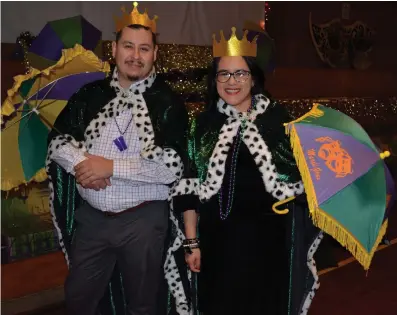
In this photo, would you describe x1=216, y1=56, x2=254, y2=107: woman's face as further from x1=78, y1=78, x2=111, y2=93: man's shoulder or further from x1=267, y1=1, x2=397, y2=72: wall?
x1=267, y1=1, x2=397, y2=72: wall

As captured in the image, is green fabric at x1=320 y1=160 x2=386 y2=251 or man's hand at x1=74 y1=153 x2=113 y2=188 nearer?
green fabric at x1=320 y1=160 x2=386 y2=251

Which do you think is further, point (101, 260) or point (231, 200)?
point (101, 260)

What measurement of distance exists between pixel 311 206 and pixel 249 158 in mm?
360

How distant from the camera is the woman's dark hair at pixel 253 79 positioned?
1943 mm

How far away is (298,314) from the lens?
218 cm

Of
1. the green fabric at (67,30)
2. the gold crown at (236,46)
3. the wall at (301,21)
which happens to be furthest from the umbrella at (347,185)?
the wall at (301,21)

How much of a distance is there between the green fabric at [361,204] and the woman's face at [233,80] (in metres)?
0.55

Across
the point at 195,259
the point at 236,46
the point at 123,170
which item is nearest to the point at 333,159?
the point at 236,46

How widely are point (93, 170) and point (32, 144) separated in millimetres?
486

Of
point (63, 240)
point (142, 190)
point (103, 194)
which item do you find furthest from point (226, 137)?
point (63, 240)

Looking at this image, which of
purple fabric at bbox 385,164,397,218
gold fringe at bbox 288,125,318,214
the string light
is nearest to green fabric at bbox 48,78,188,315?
gold fringe at bbox 288,125,318,214

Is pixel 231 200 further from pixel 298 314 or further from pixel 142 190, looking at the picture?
pixel 298 314

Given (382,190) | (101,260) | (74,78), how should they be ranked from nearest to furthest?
(382,190) → (101,260) → (74,78)

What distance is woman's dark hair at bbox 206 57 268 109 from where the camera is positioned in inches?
76.5
